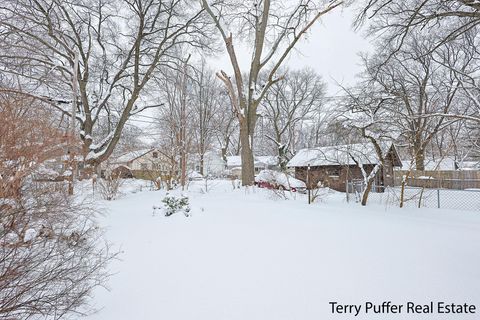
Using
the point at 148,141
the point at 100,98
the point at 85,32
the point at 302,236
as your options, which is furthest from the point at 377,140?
the point at 148,141

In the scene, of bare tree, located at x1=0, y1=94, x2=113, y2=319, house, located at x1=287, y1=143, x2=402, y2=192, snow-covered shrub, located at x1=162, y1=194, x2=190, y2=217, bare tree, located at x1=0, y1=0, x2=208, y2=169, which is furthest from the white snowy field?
bare tree, located at x1=0, y1=0, x2=208, y2=169

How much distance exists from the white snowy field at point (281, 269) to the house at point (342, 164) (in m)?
4.57

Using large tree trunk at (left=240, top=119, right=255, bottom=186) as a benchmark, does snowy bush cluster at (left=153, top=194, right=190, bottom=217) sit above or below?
below

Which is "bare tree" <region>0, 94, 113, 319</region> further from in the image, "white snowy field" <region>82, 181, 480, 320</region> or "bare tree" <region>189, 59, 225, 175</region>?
"bare tree" <region>189, 59, 225, 175</region>

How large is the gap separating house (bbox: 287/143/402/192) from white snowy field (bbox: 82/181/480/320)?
4.57m

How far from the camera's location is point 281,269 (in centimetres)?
293

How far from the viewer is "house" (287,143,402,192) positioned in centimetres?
961

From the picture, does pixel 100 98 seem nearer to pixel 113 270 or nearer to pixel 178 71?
pixel 178 71

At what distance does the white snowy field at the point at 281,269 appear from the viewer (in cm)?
219

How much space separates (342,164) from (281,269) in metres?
8.28

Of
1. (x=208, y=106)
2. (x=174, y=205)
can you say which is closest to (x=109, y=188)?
(x=174, y=205)

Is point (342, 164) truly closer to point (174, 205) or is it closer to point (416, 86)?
point (174, 205)

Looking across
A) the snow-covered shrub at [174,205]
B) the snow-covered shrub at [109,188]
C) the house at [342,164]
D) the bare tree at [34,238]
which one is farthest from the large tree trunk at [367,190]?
the snow-covered shrub at [109,188]

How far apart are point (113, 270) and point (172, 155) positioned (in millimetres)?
10084
